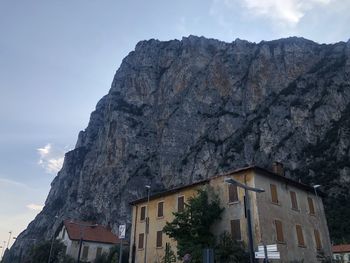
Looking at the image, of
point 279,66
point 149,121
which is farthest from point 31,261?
point 279,66

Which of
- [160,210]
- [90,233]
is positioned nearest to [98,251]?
[90,233]

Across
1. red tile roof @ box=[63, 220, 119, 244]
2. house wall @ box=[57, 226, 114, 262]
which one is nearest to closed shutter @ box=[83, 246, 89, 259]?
house wall @ box=[57, 226, 114, 262]

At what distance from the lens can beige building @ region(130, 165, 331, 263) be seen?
30.3 meters

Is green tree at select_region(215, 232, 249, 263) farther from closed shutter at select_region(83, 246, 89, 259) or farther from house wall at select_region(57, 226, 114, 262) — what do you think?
closed shutter at select_region(83, 246, 89, 259)

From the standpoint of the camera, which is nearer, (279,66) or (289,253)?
(289,253)

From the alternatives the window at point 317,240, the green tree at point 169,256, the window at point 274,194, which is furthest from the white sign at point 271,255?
the window at point 317,240

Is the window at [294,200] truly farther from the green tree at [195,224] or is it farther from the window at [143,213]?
the window at [143,213]

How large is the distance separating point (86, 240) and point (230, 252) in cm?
3596

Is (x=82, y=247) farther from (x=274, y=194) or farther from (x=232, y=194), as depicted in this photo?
(x=274, y=194)

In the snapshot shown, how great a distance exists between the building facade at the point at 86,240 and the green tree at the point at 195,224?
Result: 88.7 ft

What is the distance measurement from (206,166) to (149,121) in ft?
103

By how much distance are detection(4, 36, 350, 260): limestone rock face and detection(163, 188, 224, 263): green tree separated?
62465 millimetres

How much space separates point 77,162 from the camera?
490 feet

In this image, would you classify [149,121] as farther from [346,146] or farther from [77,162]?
[346,146]
